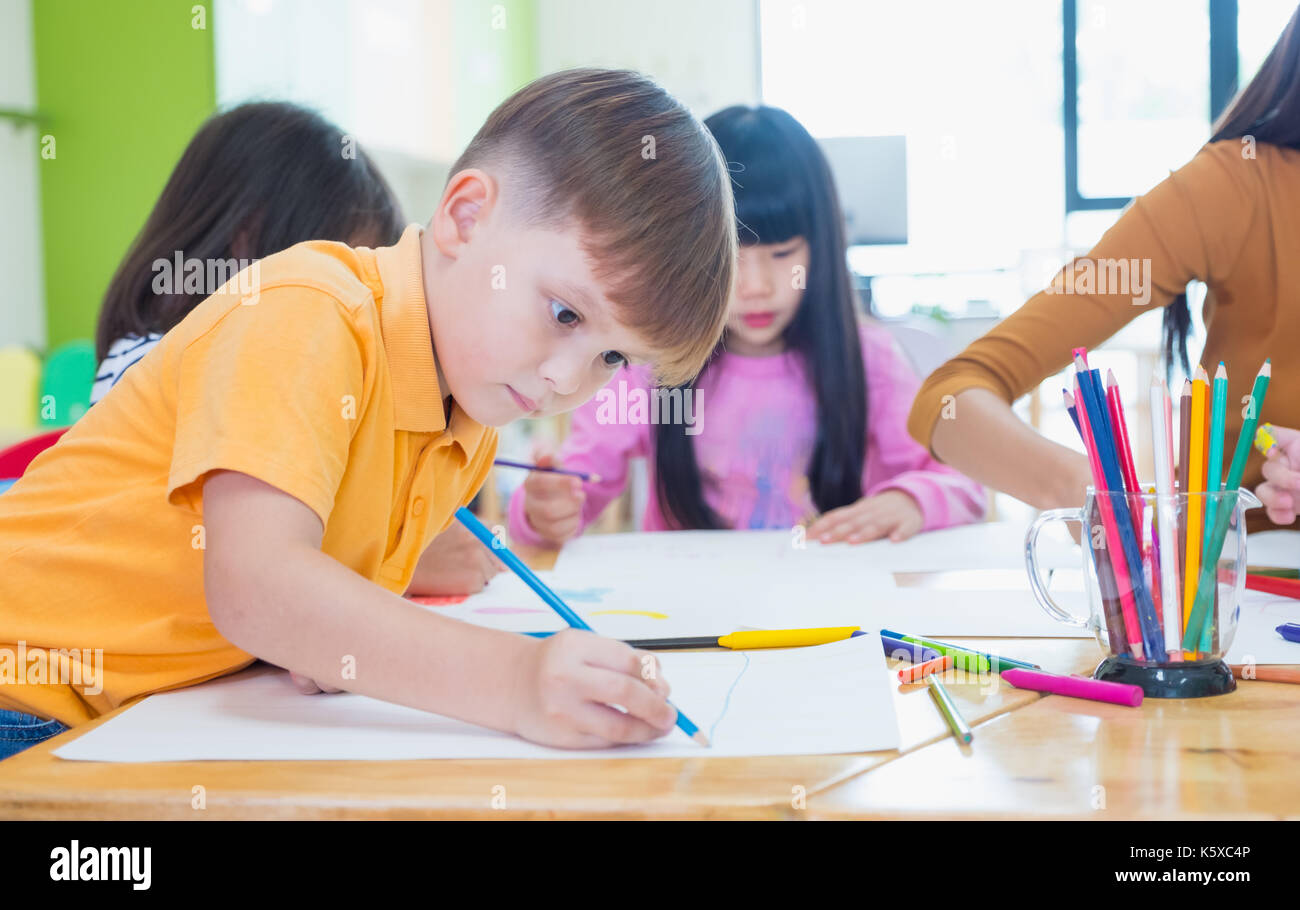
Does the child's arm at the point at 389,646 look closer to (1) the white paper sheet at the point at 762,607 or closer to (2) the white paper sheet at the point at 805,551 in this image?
(1) the white paper sheet at the point at 762,607

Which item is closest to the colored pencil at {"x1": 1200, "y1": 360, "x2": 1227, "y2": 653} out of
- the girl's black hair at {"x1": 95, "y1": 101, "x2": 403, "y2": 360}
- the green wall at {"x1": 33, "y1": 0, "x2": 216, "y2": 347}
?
the girl's black hair at {"x1": 95, "y1": 101, "x2": 403, "y2": 360}

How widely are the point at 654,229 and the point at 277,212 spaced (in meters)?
0.65

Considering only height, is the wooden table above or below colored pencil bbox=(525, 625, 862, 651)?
above

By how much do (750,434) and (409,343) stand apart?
0.94m

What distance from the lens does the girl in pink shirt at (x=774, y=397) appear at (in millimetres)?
1432

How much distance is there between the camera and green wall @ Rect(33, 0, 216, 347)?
263 centimetres

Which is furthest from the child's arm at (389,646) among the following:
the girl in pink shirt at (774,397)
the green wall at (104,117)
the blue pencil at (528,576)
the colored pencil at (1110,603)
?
the green wall at (104,117)

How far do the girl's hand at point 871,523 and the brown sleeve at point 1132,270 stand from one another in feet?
0.29

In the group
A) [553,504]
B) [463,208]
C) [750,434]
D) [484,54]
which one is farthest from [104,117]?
[463,208]

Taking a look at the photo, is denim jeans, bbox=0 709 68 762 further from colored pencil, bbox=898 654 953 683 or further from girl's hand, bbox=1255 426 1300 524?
girl's hand, bbox=1255 426 1300 524

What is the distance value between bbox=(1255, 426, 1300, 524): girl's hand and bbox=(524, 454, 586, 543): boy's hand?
2.00ft
